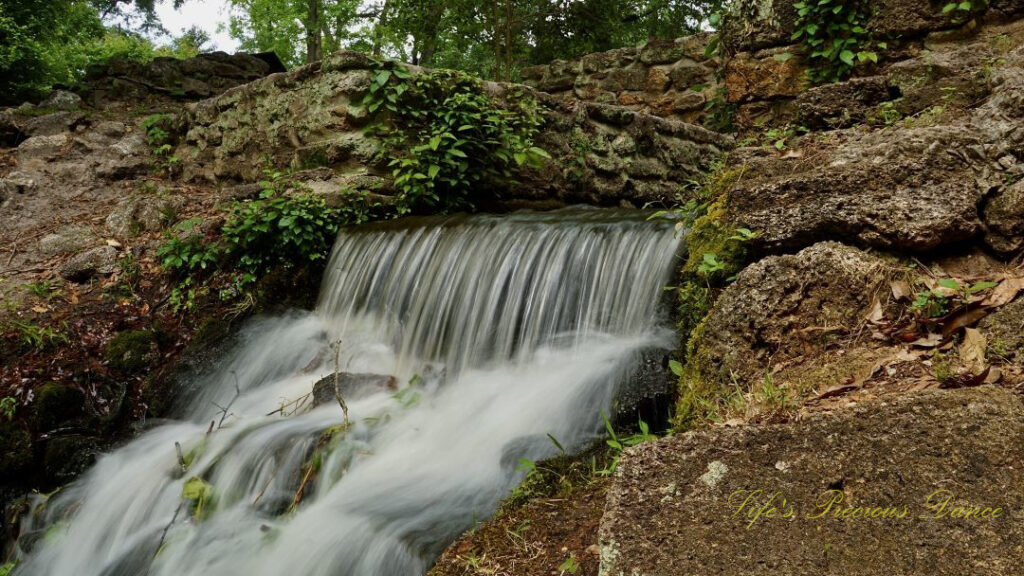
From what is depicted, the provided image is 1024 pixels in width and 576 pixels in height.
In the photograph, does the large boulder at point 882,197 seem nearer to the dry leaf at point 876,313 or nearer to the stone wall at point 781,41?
the dry leaf at point 876,313

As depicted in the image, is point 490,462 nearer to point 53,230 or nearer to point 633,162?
point 633,162

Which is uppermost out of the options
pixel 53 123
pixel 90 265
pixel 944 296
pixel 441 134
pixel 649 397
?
pixel 53 123

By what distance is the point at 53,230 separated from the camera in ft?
20.2

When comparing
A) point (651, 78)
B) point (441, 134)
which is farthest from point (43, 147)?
point (651, 78)

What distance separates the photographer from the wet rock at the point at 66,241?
5820 millimetres

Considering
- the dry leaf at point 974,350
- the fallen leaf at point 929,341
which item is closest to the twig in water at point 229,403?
the fallen leaf at point 929,341

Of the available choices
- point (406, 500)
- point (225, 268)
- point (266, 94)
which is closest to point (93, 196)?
point (266, 94)

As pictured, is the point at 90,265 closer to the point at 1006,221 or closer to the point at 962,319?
the point at 962,319

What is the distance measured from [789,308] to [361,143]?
15.1ft

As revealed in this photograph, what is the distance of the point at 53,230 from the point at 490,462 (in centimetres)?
563

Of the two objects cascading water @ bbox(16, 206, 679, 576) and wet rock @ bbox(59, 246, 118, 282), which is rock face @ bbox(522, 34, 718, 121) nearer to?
cascading water @ bbox(16, 206, 679, 576)

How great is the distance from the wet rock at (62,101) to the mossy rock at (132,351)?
19.5 feet

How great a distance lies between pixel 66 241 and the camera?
5.92 metres

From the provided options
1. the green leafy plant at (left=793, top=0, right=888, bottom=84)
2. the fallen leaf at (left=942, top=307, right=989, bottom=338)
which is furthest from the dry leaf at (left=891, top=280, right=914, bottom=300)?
the green leafy plant at (left=793, top=0, right=888, bottom=84)
